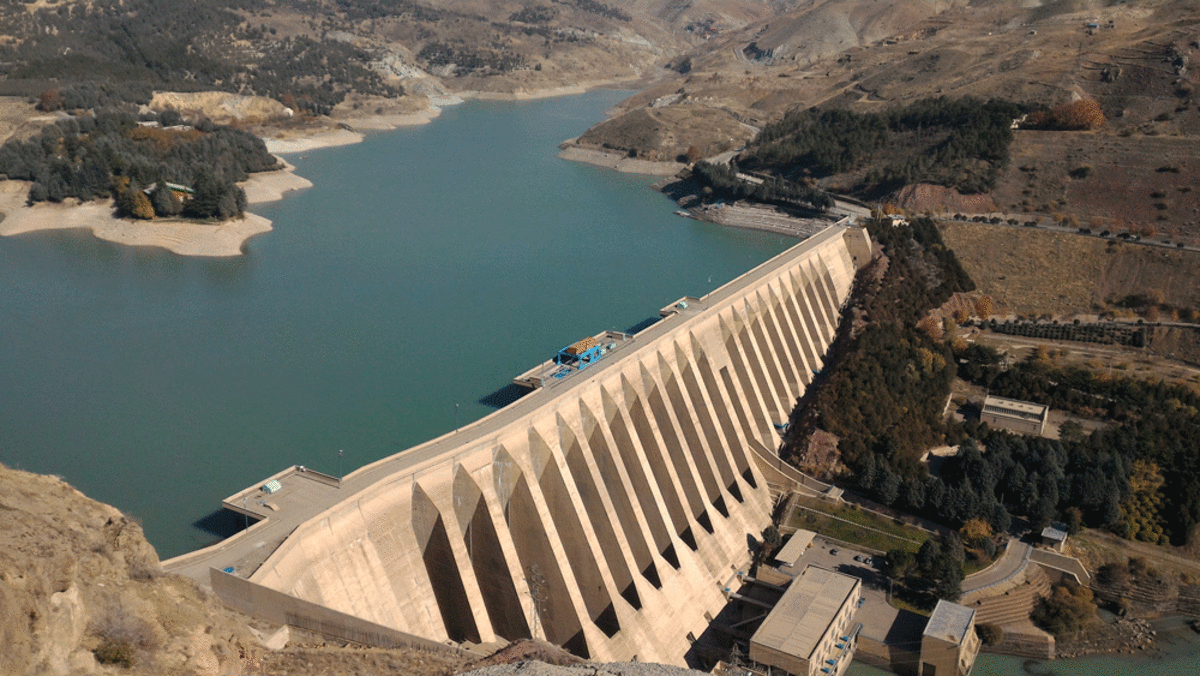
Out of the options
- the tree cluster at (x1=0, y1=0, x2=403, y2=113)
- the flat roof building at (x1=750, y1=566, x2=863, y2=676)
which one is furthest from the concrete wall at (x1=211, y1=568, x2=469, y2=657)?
the tree cluster at (x1=0, y1=0, x2=403, y2=113)

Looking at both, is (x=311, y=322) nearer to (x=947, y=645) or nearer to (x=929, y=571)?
(x=929, y=571)

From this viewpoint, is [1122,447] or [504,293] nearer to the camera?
[1122,447]

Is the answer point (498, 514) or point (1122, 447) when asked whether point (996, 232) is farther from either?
point (498, 514)

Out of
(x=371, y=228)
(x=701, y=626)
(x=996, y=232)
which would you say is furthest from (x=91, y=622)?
(x=996, y=232)

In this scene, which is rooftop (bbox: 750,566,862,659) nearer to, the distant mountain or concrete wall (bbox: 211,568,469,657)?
concrete wall (bbox: 211,568,469,657)

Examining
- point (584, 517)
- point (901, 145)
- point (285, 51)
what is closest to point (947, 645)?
point (584, 517)

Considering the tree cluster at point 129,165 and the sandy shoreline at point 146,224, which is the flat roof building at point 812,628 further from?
the tree cluster at point 129,165

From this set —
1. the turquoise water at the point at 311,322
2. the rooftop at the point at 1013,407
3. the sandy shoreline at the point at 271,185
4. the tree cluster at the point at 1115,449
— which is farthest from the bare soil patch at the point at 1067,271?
the sandy shoreline at the point at 271,185
